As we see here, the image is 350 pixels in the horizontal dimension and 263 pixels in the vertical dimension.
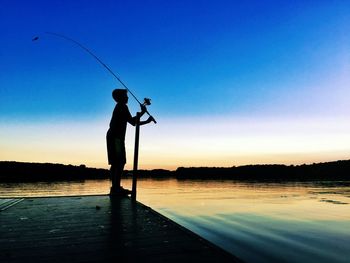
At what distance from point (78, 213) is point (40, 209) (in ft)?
4.46

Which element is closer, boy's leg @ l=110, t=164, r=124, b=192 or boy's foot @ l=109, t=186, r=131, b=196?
boy's leg @ l=110, t=164, r=124, b=192

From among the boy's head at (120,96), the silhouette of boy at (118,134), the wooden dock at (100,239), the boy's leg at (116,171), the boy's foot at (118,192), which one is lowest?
the wooden dock at (100,239)

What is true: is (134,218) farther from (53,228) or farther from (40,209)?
(40,209)

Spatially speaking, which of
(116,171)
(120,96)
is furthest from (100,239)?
(120,96)

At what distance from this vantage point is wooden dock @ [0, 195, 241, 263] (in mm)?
3510

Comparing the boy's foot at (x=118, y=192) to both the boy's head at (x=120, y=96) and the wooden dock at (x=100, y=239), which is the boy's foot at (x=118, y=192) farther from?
the wooden dock at (x=100, y=239)

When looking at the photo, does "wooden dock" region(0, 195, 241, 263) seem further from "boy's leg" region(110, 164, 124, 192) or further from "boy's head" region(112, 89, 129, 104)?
"boy's head" region(112, 89, 129, 104)

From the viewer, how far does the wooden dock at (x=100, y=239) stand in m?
3.51

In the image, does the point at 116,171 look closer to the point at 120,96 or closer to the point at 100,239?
the point at 120,96

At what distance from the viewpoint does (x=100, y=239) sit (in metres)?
4.33

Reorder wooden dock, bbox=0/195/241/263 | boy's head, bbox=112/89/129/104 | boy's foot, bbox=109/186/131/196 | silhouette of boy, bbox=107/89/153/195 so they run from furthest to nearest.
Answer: boy's foot, bbox=109/186/131/196, boy's head, bbox=112/89/129/104, silhouette of boy, bbox=107/89/153/195, wooden dock, bbox=0/195/241/263

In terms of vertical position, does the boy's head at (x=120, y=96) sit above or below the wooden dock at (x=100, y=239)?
above

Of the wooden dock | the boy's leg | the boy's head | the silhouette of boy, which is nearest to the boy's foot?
the boy's leg

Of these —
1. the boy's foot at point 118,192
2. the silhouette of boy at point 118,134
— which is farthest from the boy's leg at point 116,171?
the boy's foot at point 118,192
